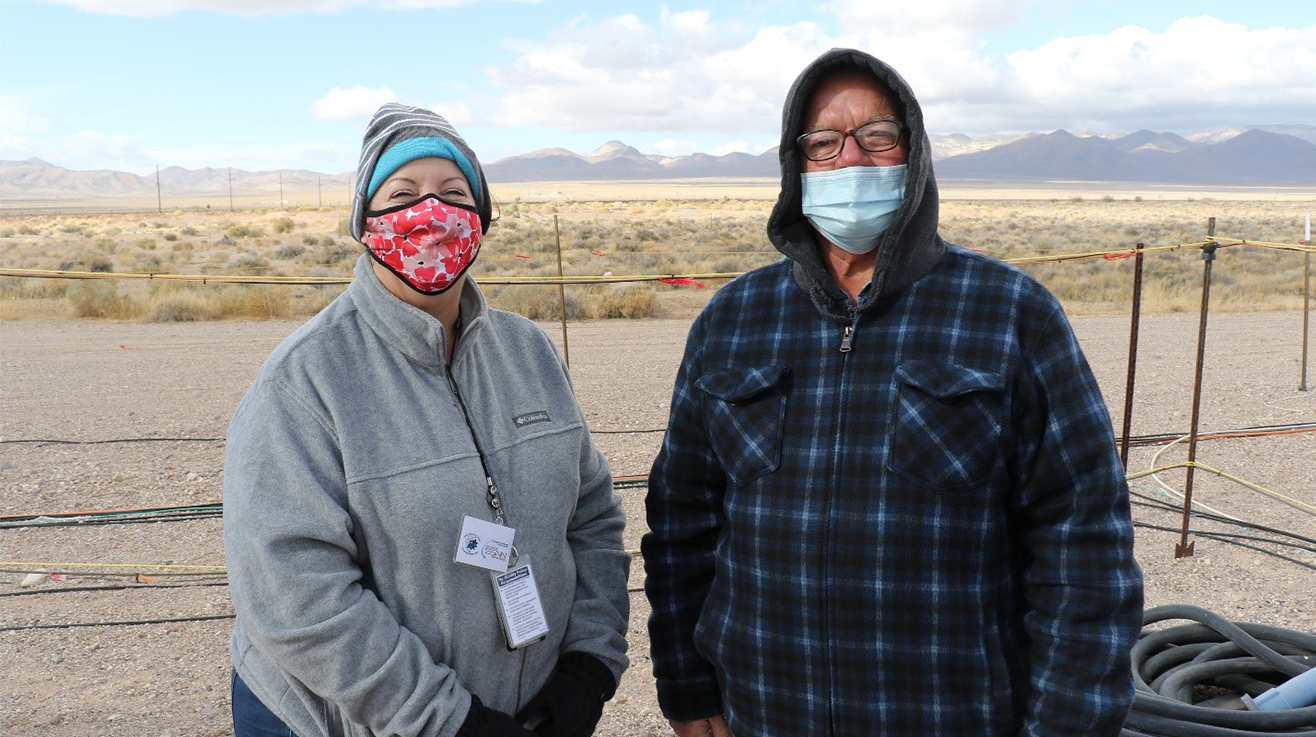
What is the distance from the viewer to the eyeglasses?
6.60ft

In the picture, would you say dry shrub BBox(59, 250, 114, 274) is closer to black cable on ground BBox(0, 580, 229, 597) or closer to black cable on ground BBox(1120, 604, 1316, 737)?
black cable on ground BBox(0, 580, 229, 597)

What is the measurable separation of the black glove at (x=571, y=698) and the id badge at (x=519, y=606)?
5.0 inches

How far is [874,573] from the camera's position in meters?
1.85

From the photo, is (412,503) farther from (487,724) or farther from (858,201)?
(858,201)

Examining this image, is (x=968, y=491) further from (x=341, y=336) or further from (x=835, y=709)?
(x=341, y=336)

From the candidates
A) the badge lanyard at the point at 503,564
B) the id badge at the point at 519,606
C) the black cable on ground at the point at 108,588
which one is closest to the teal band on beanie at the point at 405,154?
the badge lanyard at the point at 503,564

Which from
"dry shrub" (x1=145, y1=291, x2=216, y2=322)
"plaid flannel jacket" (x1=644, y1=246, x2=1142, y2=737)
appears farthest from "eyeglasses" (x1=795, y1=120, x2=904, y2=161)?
"dry shrub" (x1=145, y1=291, x2=216, y2=322)

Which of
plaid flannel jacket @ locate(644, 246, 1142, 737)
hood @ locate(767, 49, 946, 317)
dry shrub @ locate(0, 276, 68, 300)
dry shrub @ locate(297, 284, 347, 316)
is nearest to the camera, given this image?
plaid flannel jacket @ locate(644, 246, 1142, 737)

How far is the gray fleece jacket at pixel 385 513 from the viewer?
1.82 meters

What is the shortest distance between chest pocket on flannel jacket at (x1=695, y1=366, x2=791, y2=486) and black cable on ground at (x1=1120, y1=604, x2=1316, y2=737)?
182 centimetres

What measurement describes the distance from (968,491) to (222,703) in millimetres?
3260

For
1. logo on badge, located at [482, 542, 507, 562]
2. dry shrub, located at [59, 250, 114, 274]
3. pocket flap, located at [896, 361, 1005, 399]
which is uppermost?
pocket flap, located at [896, 361, 1005, 399]

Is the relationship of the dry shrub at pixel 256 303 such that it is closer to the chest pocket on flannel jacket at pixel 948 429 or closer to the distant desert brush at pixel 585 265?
the distant desert brush at pixel 585 265

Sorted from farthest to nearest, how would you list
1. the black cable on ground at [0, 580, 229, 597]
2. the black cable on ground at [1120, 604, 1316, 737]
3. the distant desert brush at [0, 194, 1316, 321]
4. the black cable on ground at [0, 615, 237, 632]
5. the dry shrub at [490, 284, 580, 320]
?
the distant desert brush at [0, 194, 1316, 321]
the dry shrub at [490, 284, 580, 320]
the black cable on ground at [0, 580, 229, 597]
the black cable on ground at [0, 615, 237, 632]
the black cable on ground at [1120, 604, 1316, 737]
